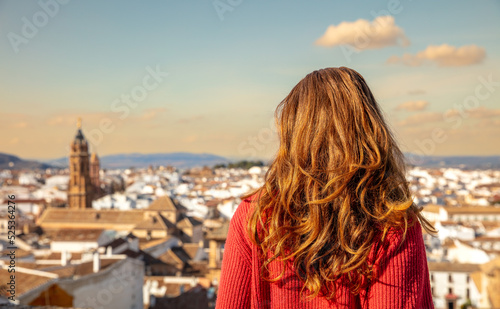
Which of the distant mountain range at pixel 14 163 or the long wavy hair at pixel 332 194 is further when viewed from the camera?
the distant mountain range at pixel 14 163

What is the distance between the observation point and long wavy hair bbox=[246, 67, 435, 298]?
1016 mm

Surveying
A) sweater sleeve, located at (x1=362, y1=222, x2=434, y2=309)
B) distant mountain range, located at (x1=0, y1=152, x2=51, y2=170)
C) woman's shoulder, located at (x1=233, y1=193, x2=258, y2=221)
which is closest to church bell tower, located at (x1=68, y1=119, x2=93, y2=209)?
distant mountain range, located at (x1=0, y1=152, x2=51, y2=170)

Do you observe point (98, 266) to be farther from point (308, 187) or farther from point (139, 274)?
point (308, 187)

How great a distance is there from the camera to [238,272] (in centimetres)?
107

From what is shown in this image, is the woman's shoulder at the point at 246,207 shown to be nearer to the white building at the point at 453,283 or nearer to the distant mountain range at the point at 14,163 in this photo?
the white building at the point at 453,283

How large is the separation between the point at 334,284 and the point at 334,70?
0.46 meters

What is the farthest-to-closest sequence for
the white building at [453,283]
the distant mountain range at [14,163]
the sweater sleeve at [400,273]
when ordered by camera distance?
1. the distant mountain range at [14,163]
2. the white building at [453,283]
3. the sweater sleeve at [400,273]

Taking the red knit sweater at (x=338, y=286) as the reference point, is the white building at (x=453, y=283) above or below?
below

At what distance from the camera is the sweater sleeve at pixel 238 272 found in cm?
107

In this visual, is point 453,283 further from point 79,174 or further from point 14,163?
point 14,163

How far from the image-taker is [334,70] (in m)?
1.07

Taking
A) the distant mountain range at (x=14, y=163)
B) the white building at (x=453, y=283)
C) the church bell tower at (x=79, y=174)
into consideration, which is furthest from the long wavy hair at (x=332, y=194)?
the church bell tower at (x=79, y=174)

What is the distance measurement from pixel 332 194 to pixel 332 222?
69 mm

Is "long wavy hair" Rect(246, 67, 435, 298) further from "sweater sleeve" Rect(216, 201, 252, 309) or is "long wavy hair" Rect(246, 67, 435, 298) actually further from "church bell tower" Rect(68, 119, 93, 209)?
"church bell tower" Rect(68, 119, 93, 209)
